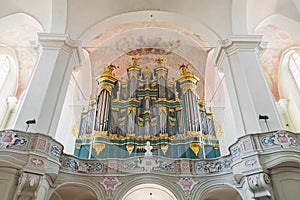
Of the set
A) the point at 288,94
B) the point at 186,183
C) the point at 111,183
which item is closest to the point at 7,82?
the point at 111,183

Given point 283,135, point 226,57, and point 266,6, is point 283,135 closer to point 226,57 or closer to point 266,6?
point 226,57

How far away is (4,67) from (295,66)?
10404 millimetres

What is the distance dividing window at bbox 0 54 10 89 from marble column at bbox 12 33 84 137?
3.28 m

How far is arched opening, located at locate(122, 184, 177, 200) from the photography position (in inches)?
266

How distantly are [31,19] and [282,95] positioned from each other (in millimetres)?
8855

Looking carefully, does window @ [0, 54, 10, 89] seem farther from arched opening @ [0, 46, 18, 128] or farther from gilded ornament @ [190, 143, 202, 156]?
gilded ornament @ [190, 143, 202, 156]

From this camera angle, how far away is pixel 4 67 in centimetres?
1014

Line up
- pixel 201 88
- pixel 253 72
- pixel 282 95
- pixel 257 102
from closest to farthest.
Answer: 1. pixel 257 102
2. pixel 253 72
3. pixel 282 95
4. pixel 201 88

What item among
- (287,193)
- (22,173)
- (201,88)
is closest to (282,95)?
(201,88)

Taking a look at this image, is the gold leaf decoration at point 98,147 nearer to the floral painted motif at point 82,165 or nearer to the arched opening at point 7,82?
the floral painted motif at point 82,165

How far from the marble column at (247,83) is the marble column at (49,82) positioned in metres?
4.09

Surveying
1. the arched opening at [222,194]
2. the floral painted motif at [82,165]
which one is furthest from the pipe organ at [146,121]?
the arched opening at [222,194]

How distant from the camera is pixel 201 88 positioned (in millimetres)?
11023

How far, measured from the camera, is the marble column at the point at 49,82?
6262mm
